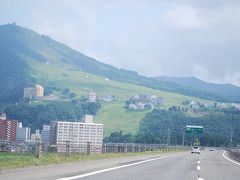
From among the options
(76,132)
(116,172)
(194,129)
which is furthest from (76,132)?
(116,172)

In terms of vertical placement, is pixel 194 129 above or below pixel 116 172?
above

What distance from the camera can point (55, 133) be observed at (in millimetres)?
102875

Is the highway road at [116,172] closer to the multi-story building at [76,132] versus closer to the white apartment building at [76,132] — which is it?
the multi-story building at [76,132]

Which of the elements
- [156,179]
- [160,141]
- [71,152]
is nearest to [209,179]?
[156,179]

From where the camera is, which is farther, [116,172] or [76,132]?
[76,132]

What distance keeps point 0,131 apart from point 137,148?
2540 cm

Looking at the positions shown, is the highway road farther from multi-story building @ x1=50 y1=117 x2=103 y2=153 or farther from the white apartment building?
the white apartment building

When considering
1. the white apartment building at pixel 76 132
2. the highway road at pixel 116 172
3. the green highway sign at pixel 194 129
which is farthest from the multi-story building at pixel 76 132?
the highway road at pixel 116 172

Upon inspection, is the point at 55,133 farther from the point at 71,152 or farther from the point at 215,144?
the point at 215,144

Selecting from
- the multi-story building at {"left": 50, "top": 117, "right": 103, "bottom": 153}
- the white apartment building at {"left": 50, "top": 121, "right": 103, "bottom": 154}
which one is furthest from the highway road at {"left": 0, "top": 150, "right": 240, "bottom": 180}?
the white apartment building at {"left": 50, "top": 121, "right": 103, "bottom": 154}

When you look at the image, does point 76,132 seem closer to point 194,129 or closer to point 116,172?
point 194,129

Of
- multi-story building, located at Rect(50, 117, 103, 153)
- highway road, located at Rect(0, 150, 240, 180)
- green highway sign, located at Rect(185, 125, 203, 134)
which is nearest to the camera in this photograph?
highway road, located at Rect(0, 150, 240, 180)

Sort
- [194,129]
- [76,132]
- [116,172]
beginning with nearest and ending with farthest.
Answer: [116,172] → [76,132] → [194,129]

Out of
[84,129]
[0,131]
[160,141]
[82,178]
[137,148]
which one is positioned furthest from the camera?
[160,141]
